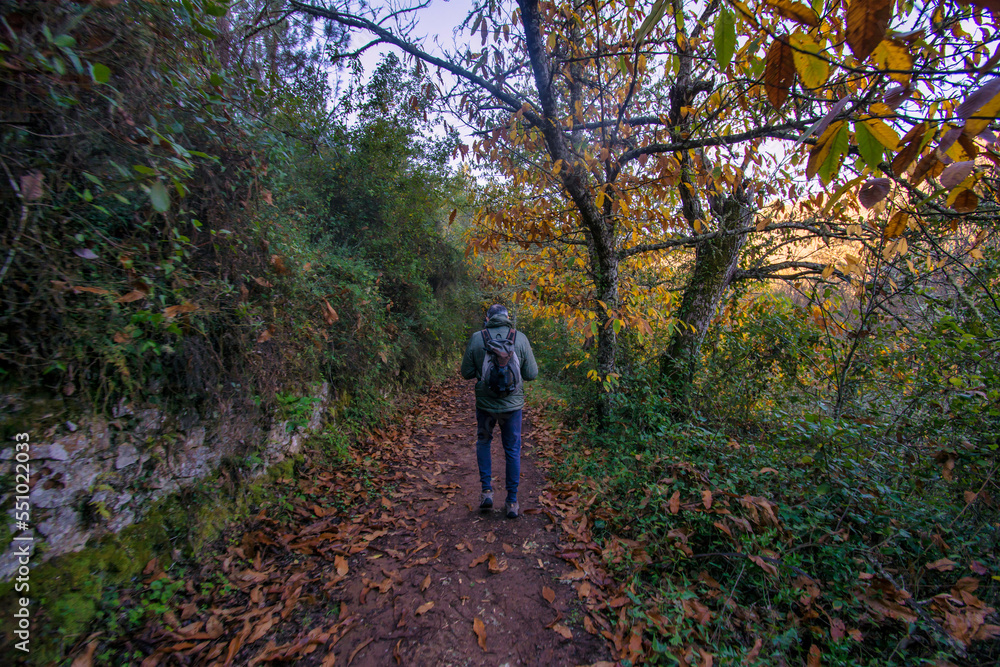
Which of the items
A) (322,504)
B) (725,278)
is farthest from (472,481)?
(725,278)

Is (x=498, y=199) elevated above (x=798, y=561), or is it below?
above

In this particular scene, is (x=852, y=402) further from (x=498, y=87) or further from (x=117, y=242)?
(x=117, y=242)

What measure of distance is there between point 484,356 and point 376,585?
85.7 inches

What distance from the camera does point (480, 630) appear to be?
2.85 m

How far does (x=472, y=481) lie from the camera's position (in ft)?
16.9

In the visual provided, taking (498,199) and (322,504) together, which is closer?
(322,504)

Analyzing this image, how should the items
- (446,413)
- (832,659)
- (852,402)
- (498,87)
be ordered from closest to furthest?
(832,659) < (852,402) < (498,87) < (446,413)

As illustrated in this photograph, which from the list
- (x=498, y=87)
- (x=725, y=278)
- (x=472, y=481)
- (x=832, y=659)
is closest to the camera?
(x=832, y=659)

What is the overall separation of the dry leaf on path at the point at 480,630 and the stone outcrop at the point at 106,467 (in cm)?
261

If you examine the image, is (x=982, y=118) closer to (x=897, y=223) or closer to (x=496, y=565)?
(x=897, y=223)

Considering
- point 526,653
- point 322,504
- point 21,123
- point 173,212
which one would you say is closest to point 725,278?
point 526,653

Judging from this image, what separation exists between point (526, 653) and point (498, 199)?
236 inches

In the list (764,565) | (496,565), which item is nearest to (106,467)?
(496,565)

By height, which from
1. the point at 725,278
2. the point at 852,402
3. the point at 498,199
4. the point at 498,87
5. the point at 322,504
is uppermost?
the point at 498,87
